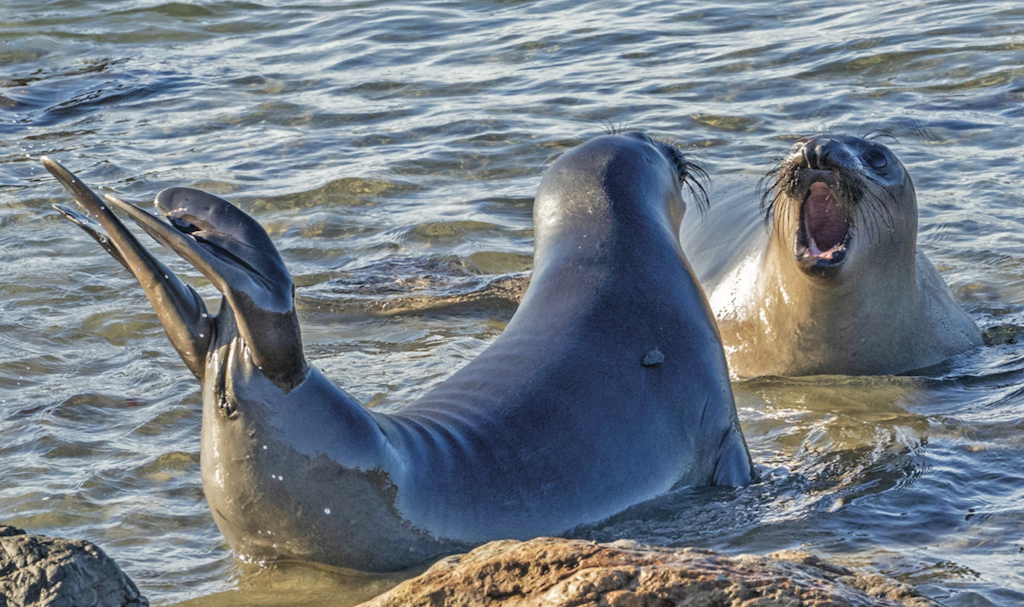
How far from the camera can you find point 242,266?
354 cm

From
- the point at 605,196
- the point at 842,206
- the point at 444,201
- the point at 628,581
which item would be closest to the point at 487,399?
the point at 605,196

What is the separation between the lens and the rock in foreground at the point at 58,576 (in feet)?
10.1

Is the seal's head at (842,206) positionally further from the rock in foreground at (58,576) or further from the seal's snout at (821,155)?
the rock in foreground at (58,576)

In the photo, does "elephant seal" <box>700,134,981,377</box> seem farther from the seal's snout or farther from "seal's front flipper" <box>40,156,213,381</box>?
"seal's front flipper" <box>40,156,213,381</box>

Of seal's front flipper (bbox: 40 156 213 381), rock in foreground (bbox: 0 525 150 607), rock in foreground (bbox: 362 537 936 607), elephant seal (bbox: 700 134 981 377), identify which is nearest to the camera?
rock in foreground (bbox: 362 537 936 607)

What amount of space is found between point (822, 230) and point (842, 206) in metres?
0.24

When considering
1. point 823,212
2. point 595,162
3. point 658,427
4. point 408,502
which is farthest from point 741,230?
point 408,502

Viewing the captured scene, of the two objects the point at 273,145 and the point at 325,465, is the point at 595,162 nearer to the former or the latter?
the point at 325,465

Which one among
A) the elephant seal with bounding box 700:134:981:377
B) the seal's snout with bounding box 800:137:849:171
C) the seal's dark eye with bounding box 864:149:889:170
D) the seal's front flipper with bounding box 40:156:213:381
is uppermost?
the seal's front flipper with bounding box 40:156:213:381

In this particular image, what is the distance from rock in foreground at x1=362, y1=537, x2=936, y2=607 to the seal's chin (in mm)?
3063

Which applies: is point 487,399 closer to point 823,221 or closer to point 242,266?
point 242,266

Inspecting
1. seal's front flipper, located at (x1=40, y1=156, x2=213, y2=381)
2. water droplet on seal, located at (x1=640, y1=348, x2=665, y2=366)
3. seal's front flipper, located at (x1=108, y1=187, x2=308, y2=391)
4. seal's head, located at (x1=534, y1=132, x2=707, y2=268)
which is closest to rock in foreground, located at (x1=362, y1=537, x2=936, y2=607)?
seal's front flipper, located at (x1=108, y1=187, x2=308, y2=391)

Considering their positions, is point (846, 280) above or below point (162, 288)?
below

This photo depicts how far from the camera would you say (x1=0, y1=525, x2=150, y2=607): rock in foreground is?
3.09m
